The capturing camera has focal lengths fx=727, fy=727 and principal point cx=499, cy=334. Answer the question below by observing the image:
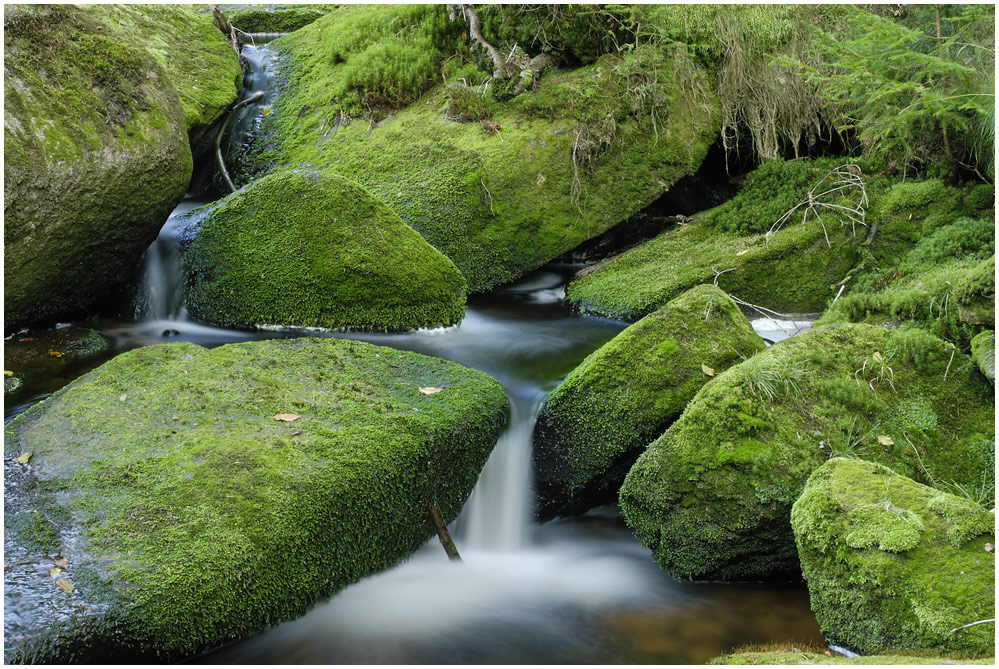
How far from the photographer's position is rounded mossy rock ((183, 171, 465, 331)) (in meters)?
6.34

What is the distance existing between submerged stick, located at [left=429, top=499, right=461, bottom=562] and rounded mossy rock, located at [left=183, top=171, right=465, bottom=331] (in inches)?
88.7

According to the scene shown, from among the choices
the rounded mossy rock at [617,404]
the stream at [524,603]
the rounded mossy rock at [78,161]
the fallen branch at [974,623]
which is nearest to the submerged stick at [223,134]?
the rounded mossy rock at [78,161]

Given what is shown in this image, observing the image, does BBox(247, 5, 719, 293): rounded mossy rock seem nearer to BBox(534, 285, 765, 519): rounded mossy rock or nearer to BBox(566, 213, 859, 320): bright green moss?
BBox(566, 213, 859, 320): bright green moss

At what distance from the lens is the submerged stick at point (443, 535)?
4.59 m

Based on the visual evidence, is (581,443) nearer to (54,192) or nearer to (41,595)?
(41,595)

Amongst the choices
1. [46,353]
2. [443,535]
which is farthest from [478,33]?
[443,535]

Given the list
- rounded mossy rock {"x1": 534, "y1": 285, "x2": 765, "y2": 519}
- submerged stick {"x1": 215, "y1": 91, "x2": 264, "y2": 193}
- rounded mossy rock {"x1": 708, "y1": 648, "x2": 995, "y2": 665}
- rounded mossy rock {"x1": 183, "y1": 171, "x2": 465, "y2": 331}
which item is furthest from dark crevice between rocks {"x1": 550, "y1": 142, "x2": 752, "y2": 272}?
rounded mossy rock {"x1": 708, "y1": 648, "x2": 995, "y2": 665}

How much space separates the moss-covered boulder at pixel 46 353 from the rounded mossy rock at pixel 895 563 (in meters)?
5.37

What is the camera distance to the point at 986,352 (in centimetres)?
466

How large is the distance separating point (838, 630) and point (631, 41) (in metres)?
7.28

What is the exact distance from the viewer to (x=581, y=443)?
490 centimetres

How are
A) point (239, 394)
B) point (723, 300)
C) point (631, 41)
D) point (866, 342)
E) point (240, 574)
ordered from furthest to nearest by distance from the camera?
point (631, 41), point (723, 300), point (866, 342), point (239, 394), point (240, 574)

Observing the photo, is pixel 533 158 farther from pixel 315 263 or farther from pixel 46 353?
pixel 46 353

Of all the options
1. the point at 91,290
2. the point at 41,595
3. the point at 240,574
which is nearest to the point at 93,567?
→ the point at 41,595
